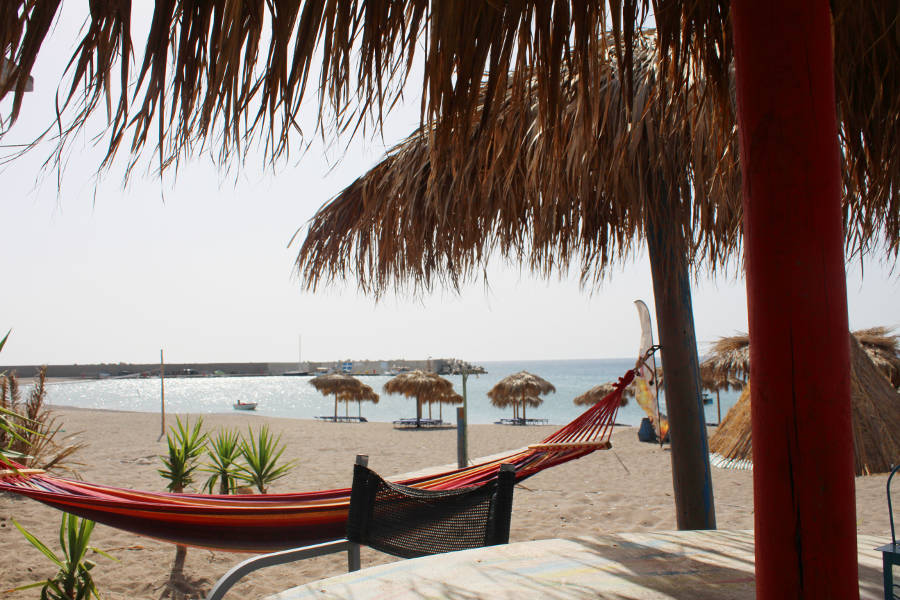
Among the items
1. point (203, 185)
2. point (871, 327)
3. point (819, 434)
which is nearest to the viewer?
point (819, 434)

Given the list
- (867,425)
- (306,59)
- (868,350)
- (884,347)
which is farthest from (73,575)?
(884,347)

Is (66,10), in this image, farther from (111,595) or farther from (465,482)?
(111,595)

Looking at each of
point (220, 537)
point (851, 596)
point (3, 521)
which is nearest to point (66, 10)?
point (851, 596)

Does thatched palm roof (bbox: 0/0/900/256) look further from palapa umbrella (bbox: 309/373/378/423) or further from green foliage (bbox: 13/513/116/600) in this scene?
palapa umbrella (bbox: 309/373/378/423)

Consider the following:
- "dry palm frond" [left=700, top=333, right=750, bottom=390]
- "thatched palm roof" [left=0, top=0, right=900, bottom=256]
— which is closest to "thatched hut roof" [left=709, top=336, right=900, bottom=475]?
"dry palm frond" [left=700, top=333, right=750, bottom=390]

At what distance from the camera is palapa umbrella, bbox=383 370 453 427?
43.9 feet

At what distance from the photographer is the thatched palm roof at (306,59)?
0.65 meters

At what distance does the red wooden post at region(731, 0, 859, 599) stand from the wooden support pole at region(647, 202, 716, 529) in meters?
1.39

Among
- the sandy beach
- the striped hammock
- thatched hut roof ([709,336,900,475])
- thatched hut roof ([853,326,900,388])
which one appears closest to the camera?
the striped hammock

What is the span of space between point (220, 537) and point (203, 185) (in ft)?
5.61

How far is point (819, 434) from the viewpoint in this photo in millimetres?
501

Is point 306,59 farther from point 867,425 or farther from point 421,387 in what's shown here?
point 421,387

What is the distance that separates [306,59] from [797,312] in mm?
605

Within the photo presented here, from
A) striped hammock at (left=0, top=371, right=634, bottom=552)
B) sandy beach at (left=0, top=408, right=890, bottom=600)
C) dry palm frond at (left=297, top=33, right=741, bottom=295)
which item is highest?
dry palm frond at (left=297, top=33, right=741, bottom=295)
